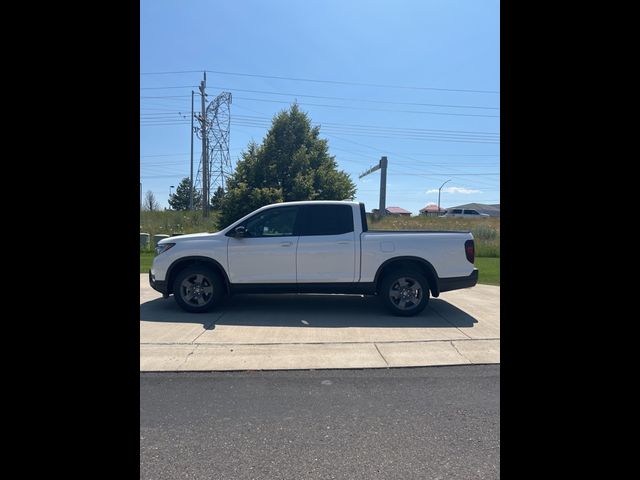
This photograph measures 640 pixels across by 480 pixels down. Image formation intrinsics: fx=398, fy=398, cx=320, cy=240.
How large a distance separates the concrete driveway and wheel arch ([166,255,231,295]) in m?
0.53

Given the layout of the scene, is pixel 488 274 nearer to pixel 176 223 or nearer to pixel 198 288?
pixel 198 288

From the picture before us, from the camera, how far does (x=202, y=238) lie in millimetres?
6676

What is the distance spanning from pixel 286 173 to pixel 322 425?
18.5 metres

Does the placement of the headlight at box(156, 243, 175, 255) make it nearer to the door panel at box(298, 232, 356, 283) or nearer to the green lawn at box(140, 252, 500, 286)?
the door panel at box(298, 232, 356, 283)

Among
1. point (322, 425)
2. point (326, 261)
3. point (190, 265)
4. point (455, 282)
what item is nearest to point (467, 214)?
point (455, 282)

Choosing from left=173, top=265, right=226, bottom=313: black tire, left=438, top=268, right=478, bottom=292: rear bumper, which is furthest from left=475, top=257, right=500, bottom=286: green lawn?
left=173, top=265, right=226, bottom=313: black tire

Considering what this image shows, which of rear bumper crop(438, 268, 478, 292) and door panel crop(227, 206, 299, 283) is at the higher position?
door panel crop(227, 206, 299, 283)

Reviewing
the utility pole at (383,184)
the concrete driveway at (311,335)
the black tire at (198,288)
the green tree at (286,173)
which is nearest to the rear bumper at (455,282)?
the concrete driveway at (311,335)

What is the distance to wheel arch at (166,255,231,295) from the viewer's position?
6590mm
